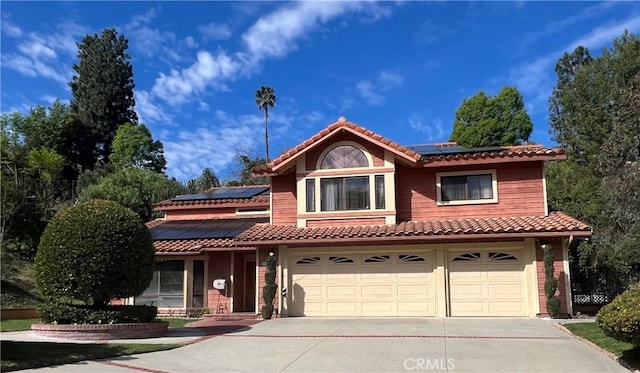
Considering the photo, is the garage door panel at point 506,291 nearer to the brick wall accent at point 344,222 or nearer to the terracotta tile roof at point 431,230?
the terracotta tile roof at point 431,230

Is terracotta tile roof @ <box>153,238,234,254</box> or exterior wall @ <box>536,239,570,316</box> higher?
terracotta tile roof @ <box>153,238,234,254</box>

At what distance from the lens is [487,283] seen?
52.6ft

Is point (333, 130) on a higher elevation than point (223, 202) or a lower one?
higher

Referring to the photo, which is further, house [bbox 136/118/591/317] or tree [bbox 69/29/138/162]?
tree [bbox 69/29/138/162]

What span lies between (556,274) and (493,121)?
28.9 meters

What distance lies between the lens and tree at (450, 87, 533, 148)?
4250 cm

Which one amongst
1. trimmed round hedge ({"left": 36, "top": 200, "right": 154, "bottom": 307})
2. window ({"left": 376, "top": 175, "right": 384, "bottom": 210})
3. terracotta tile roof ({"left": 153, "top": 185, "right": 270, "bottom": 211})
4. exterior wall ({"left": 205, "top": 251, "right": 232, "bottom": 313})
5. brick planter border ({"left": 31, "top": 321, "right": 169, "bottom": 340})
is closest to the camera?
brick planter border ({"left": 31, "top": 321, "right": 169, "bottom": 340})

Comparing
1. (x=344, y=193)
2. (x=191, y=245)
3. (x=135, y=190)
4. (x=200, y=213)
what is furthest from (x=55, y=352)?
(x=135, y=190)

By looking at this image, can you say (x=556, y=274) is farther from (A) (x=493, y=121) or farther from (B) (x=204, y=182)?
(B) (x=204, y=182)

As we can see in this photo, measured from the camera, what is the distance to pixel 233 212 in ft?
76.2

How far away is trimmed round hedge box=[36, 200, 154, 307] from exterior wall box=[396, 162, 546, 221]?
8.56 meters

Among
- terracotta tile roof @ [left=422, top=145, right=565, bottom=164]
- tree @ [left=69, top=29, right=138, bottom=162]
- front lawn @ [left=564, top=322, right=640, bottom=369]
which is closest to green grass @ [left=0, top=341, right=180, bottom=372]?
front lawn @ [left=564, top=322, right=640, bottom=369]

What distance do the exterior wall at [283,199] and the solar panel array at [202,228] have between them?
6.44 ft

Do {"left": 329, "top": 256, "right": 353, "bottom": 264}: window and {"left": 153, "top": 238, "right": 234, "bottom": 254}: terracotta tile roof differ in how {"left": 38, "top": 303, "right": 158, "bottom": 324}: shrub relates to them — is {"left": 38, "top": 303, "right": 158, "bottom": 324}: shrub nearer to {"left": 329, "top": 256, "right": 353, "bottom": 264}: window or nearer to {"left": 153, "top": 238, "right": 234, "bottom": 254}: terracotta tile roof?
{"left": 153, "top": 238, "right": 234, "bottom": 254}: terracotta tile roof
